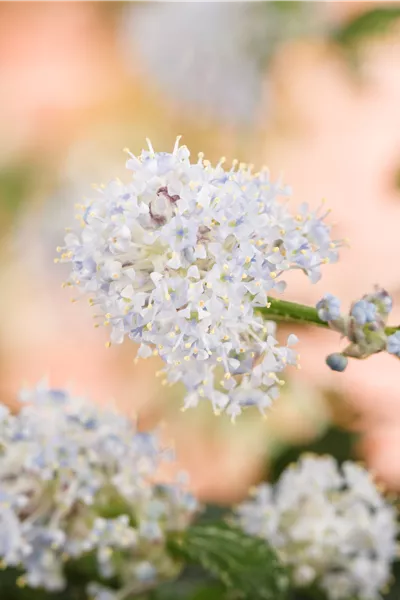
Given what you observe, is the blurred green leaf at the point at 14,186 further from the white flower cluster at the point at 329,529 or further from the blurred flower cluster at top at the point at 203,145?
the white flower cluster at the point at 329,529

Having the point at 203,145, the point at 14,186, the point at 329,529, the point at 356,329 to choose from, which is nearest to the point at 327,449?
A: the point at 329,529

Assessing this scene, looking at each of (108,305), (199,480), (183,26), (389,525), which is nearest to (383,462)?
(199,480)

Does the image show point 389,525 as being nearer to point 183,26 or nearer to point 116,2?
point 183,26

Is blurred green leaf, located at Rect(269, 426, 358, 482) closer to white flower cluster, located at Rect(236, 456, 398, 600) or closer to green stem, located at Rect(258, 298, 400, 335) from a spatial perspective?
white flower cluster, located at Rect(236, 456, 398, 600)

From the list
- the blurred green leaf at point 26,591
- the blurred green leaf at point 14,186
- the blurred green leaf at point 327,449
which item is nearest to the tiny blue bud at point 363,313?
the blurred green leaf at point 26,591

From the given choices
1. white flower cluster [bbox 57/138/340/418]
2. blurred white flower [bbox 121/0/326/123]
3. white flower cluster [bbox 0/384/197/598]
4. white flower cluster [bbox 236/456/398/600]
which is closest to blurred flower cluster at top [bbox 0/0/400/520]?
blurred white flower [bbox 121/0/326/123]

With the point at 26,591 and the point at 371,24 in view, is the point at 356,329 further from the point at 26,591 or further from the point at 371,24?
the point at 371,24
